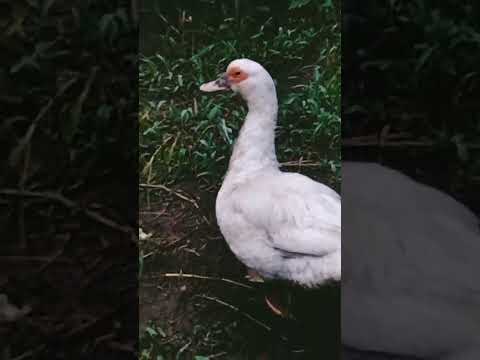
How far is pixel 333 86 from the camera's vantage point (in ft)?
3.99

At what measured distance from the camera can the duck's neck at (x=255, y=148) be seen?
1.24 m

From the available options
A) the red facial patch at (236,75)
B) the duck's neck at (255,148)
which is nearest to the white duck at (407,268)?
the duck's neck at (255,148)

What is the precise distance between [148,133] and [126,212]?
0.18m

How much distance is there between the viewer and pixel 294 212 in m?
1.24

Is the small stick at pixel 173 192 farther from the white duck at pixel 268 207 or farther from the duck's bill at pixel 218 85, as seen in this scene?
the duck's bill at pixel 218 85

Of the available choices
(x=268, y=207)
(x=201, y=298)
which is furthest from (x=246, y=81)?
(x=201, y=298)

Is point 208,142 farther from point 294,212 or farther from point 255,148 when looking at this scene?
point 294,212

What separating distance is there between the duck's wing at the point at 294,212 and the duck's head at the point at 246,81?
0.57 feet

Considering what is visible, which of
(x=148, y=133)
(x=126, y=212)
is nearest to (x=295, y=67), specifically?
(x=148, y=133)

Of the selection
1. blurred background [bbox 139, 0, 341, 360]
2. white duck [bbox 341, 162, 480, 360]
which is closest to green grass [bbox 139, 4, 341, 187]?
blurred background [bbox 139, 0, 341, 360]

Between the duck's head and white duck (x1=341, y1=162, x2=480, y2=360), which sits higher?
the duck's head

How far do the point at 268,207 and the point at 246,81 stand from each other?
0.26m

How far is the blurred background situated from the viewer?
1.22 metres

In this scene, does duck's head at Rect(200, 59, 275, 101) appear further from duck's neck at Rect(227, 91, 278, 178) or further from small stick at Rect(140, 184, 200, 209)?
small stick at Rect(140, 184, 200, 209)
